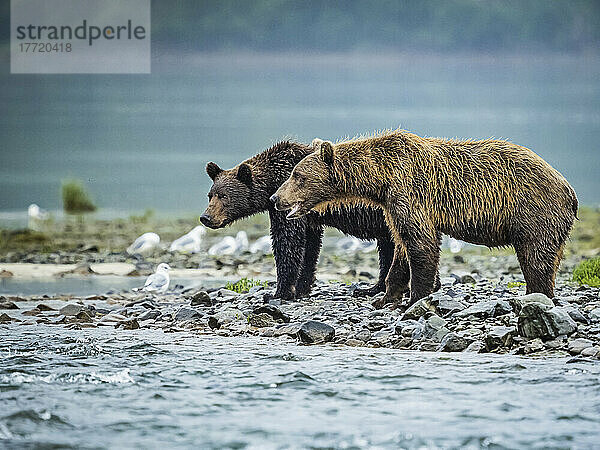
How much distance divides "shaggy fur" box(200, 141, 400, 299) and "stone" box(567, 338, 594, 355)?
7.92ft

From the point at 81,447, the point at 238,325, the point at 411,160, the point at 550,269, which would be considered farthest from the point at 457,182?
the point at 81,447

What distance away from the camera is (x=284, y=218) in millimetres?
7758

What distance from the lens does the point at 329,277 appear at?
1170cm

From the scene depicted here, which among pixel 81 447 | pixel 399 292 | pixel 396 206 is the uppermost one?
pixel 396 206

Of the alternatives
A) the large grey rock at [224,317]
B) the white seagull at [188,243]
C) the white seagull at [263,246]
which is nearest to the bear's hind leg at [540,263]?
the large grey rock at [224,317]

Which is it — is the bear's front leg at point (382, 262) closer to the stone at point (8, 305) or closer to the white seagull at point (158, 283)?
the white seagull at point (158, 283)

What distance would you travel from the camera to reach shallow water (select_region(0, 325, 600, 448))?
13.3 feet

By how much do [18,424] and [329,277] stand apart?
25.2 ft

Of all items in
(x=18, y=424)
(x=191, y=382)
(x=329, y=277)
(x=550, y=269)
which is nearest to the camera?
(x=18, y=424)

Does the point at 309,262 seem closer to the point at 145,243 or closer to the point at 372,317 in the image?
the point at 372,317

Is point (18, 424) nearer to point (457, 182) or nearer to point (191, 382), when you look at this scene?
point (191, 382)

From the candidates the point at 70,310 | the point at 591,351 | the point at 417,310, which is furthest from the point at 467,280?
the point at 70,310

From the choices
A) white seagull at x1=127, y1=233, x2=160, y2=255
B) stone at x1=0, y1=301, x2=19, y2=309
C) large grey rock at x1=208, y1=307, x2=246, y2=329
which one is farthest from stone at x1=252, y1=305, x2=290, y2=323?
white seagull at x1=127, y1=233, x2=160, y2=255

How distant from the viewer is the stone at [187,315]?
7632 mm
